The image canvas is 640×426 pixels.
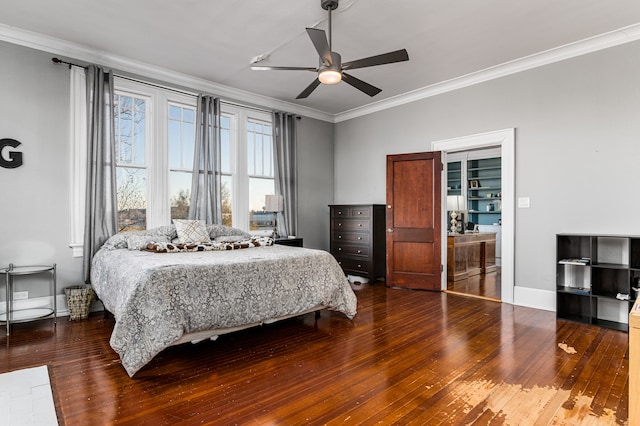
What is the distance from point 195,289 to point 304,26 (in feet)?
8.91

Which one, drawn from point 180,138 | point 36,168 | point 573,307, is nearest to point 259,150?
point 180,138

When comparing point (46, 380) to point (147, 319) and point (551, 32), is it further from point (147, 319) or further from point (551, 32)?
point (551, 32)

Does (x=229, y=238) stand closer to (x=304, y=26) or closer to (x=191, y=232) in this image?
(x=191, y=232)

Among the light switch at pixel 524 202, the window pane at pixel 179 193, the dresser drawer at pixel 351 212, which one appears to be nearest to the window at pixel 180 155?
the window pane at pixel 179 193

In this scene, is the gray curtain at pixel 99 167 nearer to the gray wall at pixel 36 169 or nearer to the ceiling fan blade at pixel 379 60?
the gray wall at pixel 36 169

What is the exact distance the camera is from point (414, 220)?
5.31 metres

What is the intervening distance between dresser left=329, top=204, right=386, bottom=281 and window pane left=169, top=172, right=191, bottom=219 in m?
2.39

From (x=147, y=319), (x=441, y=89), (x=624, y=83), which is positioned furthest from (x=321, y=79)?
(x=624, y=83)

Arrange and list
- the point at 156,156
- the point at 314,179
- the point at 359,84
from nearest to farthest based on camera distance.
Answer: the point at 359,84 → the point at 156,156 → the point at 314,179

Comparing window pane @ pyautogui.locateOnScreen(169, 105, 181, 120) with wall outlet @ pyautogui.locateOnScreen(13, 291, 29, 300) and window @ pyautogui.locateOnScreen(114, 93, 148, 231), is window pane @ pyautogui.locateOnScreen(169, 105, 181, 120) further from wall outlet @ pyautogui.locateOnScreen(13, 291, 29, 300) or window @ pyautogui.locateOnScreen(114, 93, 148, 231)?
wall outlet @ pyautogui.locateOnScreen(13, 291, 29, 300)

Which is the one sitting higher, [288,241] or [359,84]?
[359,84]

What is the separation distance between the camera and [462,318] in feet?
12.6

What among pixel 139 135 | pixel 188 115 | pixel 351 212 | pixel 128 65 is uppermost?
pixel 128 65

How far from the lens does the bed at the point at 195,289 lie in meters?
2.47
